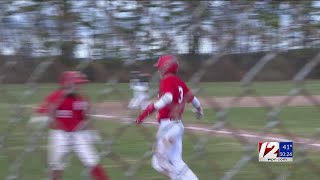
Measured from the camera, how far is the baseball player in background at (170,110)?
2258 mm

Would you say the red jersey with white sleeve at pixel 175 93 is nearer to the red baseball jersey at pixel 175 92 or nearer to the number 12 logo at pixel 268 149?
the red baseball jersey at pixel 175 92

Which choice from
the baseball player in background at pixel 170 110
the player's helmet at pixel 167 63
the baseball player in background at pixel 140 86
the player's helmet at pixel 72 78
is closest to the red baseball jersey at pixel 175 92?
the baseball player in background at pixel 170 110

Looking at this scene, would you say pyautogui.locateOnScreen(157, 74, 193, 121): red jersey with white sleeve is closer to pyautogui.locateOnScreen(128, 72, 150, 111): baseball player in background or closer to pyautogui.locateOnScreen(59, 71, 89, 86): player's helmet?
pyautogui.locateOnScreen(128, 72, 150, 111): baseball player in background

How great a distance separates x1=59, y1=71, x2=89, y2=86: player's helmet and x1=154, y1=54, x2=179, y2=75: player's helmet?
26cm

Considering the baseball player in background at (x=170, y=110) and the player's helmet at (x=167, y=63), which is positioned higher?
the player's helmet at (x=167, y=63)

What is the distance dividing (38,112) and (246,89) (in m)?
1.03

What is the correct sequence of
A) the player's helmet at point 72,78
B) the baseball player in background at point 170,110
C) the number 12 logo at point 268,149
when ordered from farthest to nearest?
the number 12 logo at point 268,149, the baseball player in background at point 170,110, the player's helmet at point 72,78

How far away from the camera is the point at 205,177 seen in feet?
18.5

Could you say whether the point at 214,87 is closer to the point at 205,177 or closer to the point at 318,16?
the point at 318,16
